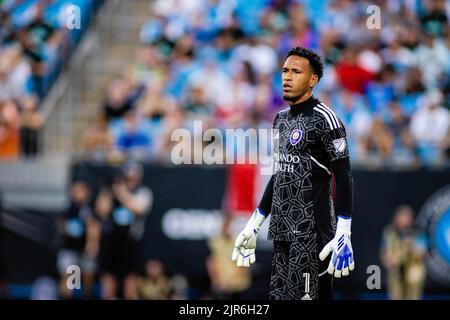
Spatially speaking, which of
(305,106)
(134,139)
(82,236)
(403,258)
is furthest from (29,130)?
(305,106)

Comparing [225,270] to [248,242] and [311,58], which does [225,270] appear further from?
[311,58]

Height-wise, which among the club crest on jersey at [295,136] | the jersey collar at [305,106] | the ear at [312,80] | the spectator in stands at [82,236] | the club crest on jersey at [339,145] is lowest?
the spectator in stands at [82,236]

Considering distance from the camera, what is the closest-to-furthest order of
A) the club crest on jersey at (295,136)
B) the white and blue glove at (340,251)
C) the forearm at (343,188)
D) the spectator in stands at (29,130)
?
the white and blue glove at (340,251) → the forearm at (343,188) → the club crest on jersey at (295,136) → the spectator in stands at (29,130)

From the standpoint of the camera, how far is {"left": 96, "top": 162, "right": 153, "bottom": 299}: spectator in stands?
1208cm

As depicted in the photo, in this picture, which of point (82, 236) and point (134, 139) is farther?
point (134, 139)

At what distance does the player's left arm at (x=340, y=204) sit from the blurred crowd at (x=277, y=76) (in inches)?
250

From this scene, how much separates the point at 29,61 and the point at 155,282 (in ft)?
15.3

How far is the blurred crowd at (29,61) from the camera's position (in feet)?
44.4

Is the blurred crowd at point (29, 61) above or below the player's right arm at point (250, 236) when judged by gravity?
above

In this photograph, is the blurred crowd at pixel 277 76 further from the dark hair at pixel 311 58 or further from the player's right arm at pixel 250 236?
the dark hair at pixel 311 58

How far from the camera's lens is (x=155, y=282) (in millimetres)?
12086

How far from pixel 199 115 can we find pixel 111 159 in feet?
4.80

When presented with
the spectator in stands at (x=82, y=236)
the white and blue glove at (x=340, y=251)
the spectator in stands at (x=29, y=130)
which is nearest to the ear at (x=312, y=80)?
the white and blue glove at (x=340, y=251)

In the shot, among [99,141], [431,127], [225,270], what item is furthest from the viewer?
[99,141]
